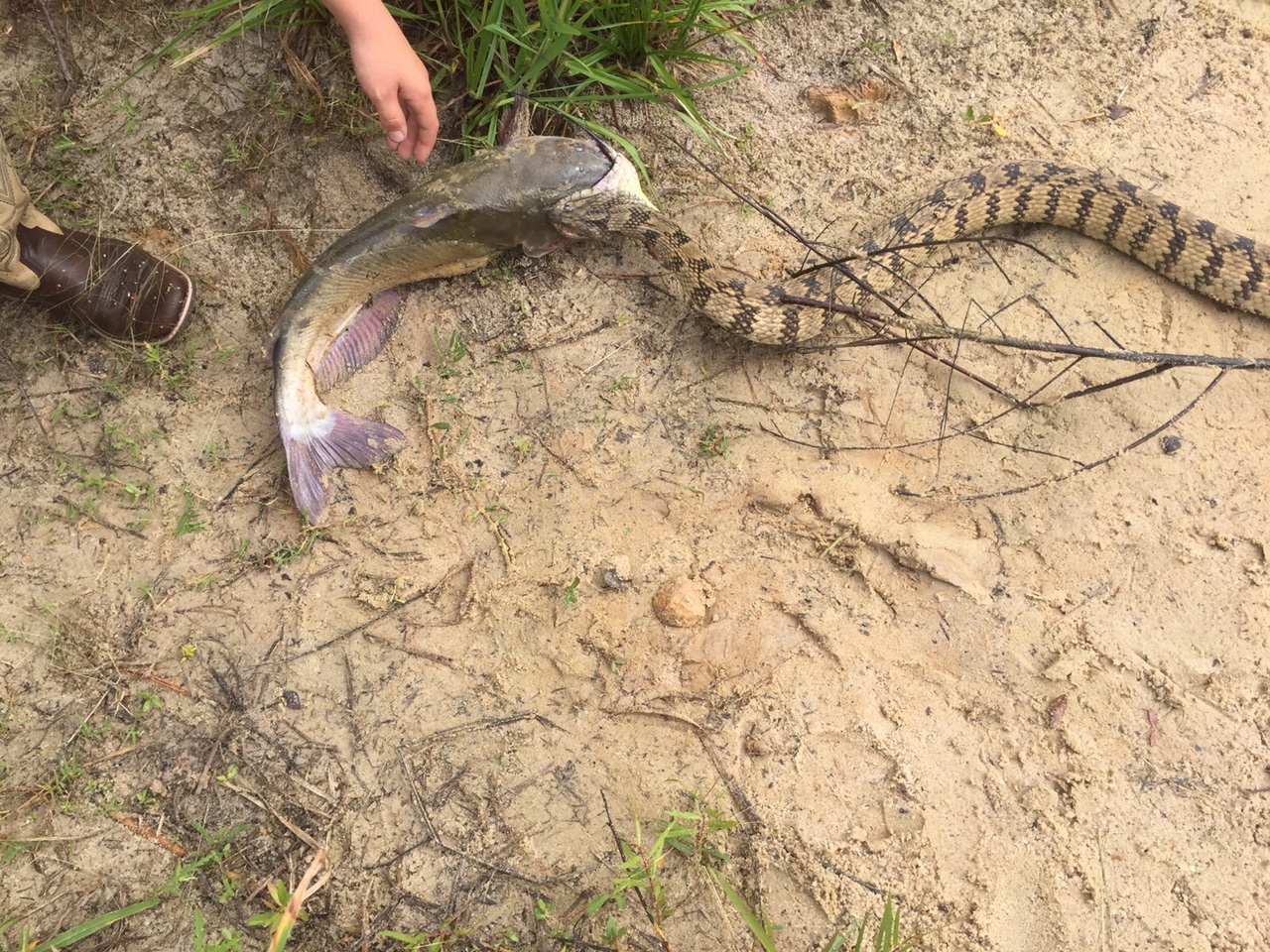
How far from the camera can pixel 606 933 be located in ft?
8.04

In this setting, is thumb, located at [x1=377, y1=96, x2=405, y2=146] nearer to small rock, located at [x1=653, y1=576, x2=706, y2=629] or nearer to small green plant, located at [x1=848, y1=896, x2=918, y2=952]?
small rock, located at [x1=653, y1=576, x2=706, y2=629]

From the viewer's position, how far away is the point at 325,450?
305 cm

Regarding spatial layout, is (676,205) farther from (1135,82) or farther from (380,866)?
(380,866)

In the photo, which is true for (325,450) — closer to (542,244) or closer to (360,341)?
(360,341)

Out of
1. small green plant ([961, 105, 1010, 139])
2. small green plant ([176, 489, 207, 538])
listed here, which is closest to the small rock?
small green plant ([176, 489, 207, 538])

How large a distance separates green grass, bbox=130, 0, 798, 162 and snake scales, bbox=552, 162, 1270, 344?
1.98 feet

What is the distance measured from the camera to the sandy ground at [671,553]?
8.71 feet

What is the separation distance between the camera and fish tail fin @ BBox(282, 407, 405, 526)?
3014 millimetres

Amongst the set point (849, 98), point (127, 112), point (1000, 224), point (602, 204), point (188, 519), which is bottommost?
point (188, 519)

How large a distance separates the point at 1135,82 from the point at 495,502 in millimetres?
3442

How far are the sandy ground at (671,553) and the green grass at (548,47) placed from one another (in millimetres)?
193

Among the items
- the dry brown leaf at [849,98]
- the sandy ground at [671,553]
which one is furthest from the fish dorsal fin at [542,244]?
the dry brown leaf at [849,98]

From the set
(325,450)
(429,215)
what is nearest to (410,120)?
(429,215)

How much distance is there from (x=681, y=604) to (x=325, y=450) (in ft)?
5.00
